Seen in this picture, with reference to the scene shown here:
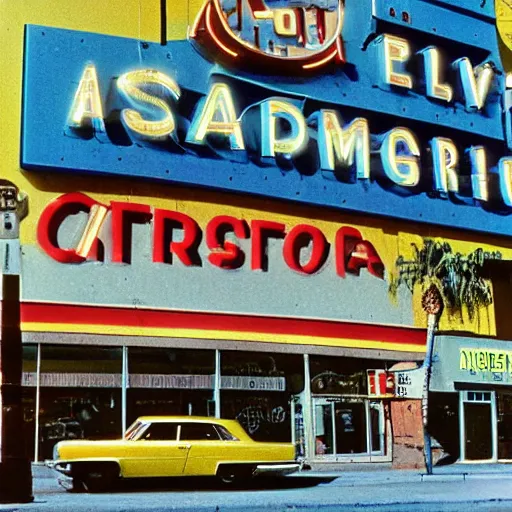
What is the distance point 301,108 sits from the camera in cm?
2300

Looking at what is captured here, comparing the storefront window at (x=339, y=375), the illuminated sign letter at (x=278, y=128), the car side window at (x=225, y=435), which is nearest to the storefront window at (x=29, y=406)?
the car side window at (x=225, y=435)

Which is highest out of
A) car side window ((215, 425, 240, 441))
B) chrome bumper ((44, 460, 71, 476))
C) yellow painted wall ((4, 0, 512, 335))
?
yellow painted wall ((4, 0, 512, 335))

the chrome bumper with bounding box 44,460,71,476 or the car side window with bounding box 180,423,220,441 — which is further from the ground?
the car side window with bounding box 180,423,220,441

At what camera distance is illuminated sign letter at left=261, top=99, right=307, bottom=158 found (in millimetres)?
22422

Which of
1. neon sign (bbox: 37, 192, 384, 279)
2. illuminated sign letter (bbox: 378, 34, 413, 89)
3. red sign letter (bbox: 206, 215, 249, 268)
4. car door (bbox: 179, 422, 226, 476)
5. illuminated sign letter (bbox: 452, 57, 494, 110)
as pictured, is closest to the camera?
car door (bbox: 179, 422, 226, 476)

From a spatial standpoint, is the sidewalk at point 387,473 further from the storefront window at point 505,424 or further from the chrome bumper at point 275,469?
the chrome bumper at point 275,469

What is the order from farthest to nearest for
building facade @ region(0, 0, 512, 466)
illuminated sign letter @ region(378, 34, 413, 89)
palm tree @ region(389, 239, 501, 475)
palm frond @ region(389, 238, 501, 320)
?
illuminated sign letter @ region(378, 34, 413, 89)
palm frond @ region(389, 238, 501, 320)
palm tree @ region(389, 239, 501, 475)
building facade @ region(0, 0, 512, 466)

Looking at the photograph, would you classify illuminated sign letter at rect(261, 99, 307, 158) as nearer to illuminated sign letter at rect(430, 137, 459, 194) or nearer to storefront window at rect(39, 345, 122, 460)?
illuminated sign letter at rect(430, 137, 459, 194)

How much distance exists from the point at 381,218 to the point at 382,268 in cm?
130

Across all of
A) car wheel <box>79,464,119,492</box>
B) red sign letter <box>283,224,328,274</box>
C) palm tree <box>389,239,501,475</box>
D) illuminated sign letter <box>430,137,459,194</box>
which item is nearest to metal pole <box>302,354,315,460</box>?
red sign letter <box>283,224,328,274</box>

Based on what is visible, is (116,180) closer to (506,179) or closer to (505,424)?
(506,179)

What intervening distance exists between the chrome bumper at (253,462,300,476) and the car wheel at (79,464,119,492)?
296 cm

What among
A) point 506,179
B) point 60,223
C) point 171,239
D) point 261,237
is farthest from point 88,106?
point 506,179

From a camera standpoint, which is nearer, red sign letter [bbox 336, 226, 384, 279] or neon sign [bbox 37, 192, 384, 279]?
neon sign [bbox 37, 192, 384, 279]
